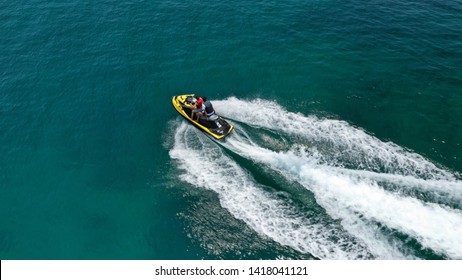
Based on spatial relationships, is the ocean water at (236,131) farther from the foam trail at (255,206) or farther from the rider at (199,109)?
the rider at (199,109)

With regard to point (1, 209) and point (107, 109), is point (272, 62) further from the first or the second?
point (1, 209)

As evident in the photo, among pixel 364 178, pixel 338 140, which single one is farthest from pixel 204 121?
pixel 364 178

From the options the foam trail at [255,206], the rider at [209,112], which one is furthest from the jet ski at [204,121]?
the foam trail at [255,206]

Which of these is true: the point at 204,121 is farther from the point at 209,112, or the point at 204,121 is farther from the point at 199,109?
the point at 199,109

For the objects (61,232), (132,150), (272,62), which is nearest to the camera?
(61,232)

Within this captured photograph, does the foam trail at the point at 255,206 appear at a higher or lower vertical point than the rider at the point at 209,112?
lower
